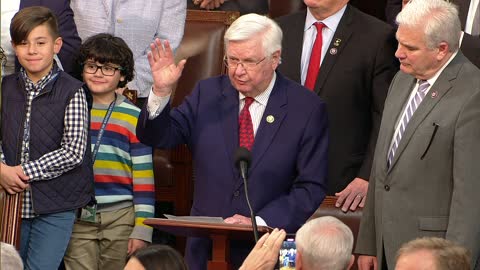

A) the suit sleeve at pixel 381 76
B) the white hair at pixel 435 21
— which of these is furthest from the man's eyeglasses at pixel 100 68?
the white hair at pixel 435 21

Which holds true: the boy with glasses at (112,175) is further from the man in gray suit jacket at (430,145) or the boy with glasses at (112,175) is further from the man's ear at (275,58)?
the man in gray suit jacket at (430,145)

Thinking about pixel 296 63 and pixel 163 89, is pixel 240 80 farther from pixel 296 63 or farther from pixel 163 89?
pixel 296 63

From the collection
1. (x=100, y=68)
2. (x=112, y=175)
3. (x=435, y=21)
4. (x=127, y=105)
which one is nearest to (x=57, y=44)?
(x=100, y=68)

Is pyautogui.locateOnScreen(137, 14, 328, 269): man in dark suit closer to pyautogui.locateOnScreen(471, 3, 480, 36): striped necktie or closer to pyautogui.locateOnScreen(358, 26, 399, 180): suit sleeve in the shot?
pyautogui.locateOnScreen(358, 26, 399, 180): suit sleeve

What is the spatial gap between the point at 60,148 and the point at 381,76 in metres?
1.63

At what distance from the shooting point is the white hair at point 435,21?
4754mm

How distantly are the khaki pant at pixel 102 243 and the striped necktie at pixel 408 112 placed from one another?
59.6 inches

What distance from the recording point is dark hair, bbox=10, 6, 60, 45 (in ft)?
17.9

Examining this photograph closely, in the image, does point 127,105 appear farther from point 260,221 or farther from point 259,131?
point 260,221

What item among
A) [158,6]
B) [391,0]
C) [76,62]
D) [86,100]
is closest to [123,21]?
[158,6]

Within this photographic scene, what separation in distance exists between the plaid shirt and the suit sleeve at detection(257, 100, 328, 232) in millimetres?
935

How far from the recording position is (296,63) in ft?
19.5

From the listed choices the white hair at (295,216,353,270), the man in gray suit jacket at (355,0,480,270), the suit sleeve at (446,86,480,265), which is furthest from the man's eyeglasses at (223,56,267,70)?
the white hair at (295,216,353,270)

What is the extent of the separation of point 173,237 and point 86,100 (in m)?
1.23
